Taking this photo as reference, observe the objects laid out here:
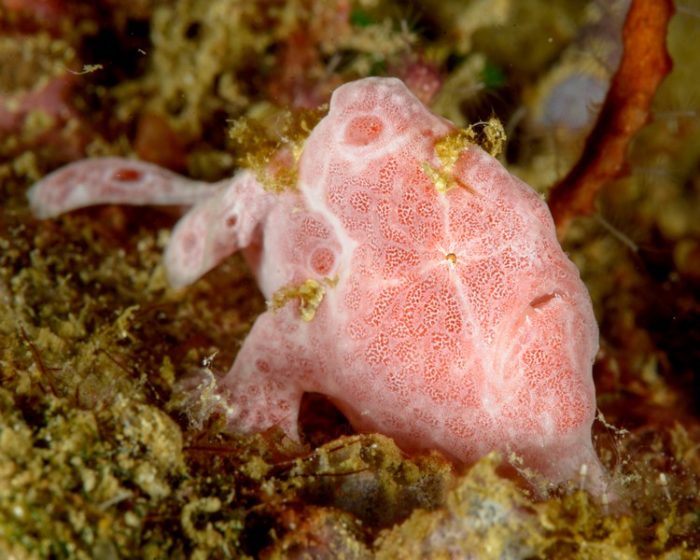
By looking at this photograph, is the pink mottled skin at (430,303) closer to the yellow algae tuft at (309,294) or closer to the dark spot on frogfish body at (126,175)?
the yellow algae tuft at (309,294)

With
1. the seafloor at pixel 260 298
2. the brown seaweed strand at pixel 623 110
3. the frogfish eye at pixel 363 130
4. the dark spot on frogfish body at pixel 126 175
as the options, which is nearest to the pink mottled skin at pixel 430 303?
the frogfish eye at pixel 363 130

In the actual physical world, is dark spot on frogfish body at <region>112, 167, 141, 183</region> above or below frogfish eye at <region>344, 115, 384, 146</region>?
below

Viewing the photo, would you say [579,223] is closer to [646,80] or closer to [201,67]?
[646,80]

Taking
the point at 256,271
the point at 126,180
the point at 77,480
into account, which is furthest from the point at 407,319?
the point at 126,180

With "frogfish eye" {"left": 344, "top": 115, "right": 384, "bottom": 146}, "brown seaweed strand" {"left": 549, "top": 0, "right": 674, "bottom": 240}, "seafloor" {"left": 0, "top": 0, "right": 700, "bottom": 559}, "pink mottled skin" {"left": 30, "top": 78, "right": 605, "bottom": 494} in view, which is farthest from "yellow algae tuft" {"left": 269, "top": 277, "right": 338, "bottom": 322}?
"brown seaweed strand" {"left": 549, "top": 0, "right": 674, "bottom": 240}

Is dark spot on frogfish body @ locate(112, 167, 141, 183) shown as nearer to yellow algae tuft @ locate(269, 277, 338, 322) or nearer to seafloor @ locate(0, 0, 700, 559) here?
seafloor @ locate(0, 0, 700, 559)
